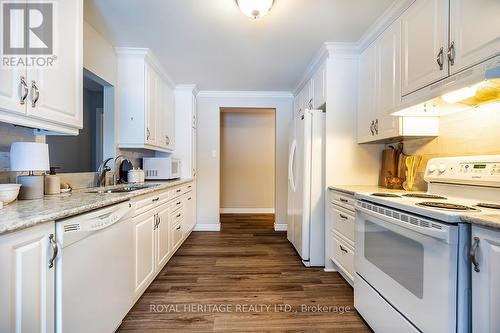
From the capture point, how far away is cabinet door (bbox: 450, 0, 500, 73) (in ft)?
3.91

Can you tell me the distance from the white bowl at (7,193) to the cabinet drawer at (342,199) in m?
2.15

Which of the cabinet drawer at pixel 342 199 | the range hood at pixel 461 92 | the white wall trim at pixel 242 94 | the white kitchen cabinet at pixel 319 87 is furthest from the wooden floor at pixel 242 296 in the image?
the white wall trim at pixel 242 94

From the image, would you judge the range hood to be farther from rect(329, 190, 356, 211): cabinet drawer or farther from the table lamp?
the table lamp

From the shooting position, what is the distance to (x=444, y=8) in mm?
1472

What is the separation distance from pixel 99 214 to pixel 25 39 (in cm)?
97

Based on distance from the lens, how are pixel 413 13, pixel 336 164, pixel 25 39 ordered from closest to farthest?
pixel 25 39 → pixel 413 13 → pixel 336 164

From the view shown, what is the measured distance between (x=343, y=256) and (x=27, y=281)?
7.16 ft

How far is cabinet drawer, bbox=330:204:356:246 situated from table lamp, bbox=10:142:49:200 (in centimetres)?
221

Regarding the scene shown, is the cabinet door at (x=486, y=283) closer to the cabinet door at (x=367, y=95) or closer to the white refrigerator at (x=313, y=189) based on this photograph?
the cabinet door at (x=367, y=95)

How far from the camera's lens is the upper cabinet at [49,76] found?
1.20 m

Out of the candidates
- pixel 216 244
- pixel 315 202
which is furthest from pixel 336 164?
pixel 216 244

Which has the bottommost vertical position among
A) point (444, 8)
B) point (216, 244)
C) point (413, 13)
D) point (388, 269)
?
point (216, 244)

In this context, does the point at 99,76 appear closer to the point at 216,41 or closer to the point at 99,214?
the point at 216,41

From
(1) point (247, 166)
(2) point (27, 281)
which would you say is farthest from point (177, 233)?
Answer: (1) point (247, 166)
